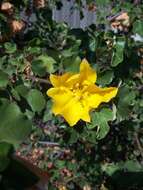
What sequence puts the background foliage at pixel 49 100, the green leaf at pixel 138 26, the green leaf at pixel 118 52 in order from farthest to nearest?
1. the green leaf at pixel 138 26
2. the green leaf at pixel 118 52
3. the background foliage at pixel 49 100

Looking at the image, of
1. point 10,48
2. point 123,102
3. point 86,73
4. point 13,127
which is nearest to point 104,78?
point 123,102

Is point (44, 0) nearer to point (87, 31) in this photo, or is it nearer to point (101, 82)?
point (87, 31)

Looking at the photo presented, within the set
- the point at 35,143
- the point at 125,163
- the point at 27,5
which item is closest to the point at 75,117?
the point at 27,5

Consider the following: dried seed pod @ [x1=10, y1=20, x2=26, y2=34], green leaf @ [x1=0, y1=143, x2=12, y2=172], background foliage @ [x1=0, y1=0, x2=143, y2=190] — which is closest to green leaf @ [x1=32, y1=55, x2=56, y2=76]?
background foliage @ [x1=0, y1=0, x2=143, y2=190]

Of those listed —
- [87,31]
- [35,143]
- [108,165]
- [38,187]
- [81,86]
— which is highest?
[38,187]

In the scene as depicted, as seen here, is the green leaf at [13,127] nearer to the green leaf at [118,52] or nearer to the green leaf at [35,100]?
→ the green leaf at [35,100]

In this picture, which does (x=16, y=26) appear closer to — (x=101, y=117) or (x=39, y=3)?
(x=39, y=3)

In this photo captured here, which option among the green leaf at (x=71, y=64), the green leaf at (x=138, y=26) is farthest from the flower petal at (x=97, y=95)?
the green leaf at (x=138, y=26)
